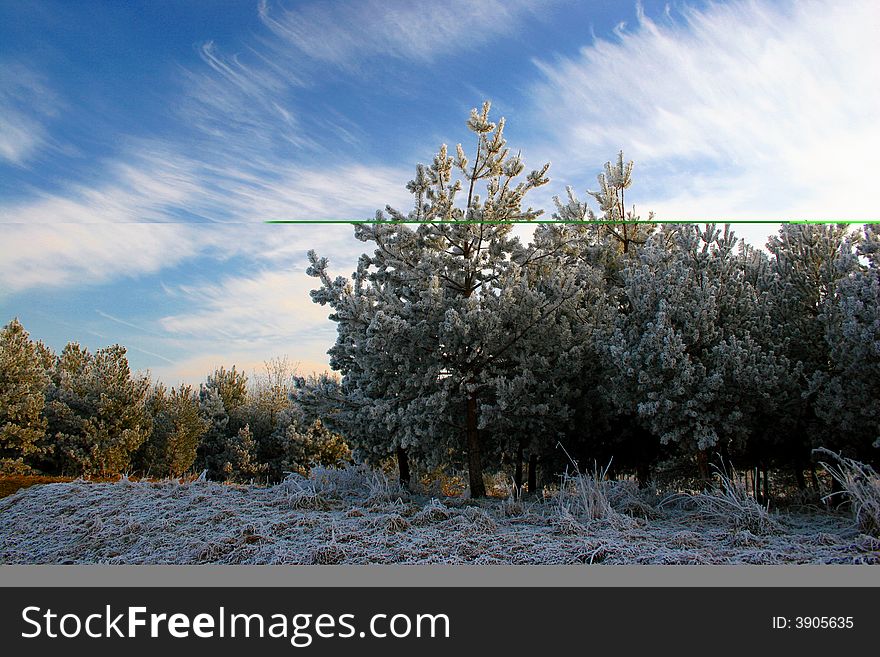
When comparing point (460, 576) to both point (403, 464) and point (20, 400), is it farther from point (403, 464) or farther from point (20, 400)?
point (20, 400)

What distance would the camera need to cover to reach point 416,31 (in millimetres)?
5758

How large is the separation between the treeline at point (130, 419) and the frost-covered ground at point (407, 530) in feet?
3.99

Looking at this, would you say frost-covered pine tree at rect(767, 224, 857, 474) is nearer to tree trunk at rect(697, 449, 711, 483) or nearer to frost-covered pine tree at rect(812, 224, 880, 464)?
frost-covered pine tree at rect(812, 224, 880, 464)

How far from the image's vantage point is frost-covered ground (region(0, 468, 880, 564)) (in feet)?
11.1

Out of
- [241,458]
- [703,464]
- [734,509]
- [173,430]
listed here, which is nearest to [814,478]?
[703,464]

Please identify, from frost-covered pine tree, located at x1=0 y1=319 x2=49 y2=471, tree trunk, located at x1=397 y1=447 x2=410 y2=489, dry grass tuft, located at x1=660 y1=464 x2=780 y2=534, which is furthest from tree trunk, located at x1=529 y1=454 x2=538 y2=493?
frost-covered pine tree, located at x1=0 y1=319 x2=49 y2=471

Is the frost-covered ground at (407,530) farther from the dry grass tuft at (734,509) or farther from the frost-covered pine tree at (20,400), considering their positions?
the frost-covered pine tree at (20,400)

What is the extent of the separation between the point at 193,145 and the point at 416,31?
2.22 metres

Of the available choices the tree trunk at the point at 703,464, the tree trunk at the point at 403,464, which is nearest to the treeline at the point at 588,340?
the tree trunk at the point at 703,464

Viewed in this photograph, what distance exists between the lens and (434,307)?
5.30 m

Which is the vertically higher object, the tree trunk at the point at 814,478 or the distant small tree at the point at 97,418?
the distant small tree at the point at 97,418

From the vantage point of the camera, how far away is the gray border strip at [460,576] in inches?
105
